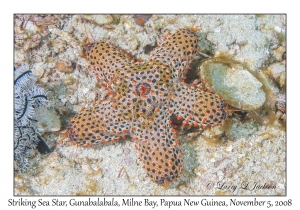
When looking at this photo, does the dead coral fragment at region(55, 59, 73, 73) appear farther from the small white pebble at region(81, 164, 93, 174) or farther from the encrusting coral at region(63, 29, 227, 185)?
the small white pebble at region(81, 164, 93, 174)

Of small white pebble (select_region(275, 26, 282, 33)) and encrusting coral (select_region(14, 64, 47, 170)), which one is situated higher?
small white pebble (select_region(275, 26, 282, 33))

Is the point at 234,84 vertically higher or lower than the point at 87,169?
higher

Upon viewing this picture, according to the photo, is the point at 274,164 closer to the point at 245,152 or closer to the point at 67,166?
the point at 245,152

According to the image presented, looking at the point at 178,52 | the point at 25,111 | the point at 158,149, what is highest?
the point at 178,52

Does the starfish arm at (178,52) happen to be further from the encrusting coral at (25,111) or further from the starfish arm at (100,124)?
the encrusting coral at (25,111)

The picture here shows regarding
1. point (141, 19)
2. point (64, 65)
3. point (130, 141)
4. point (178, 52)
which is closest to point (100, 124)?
point (130, 141)

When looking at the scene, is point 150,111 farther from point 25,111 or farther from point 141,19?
point 141,19

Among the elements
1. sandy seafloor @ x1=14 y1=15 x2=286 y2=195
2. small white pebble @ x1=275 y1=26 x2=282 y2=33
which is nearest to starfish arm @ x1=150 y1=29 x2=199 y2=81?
sandy seafloor @ x1=14 y1=15 x2=286 y2=195
